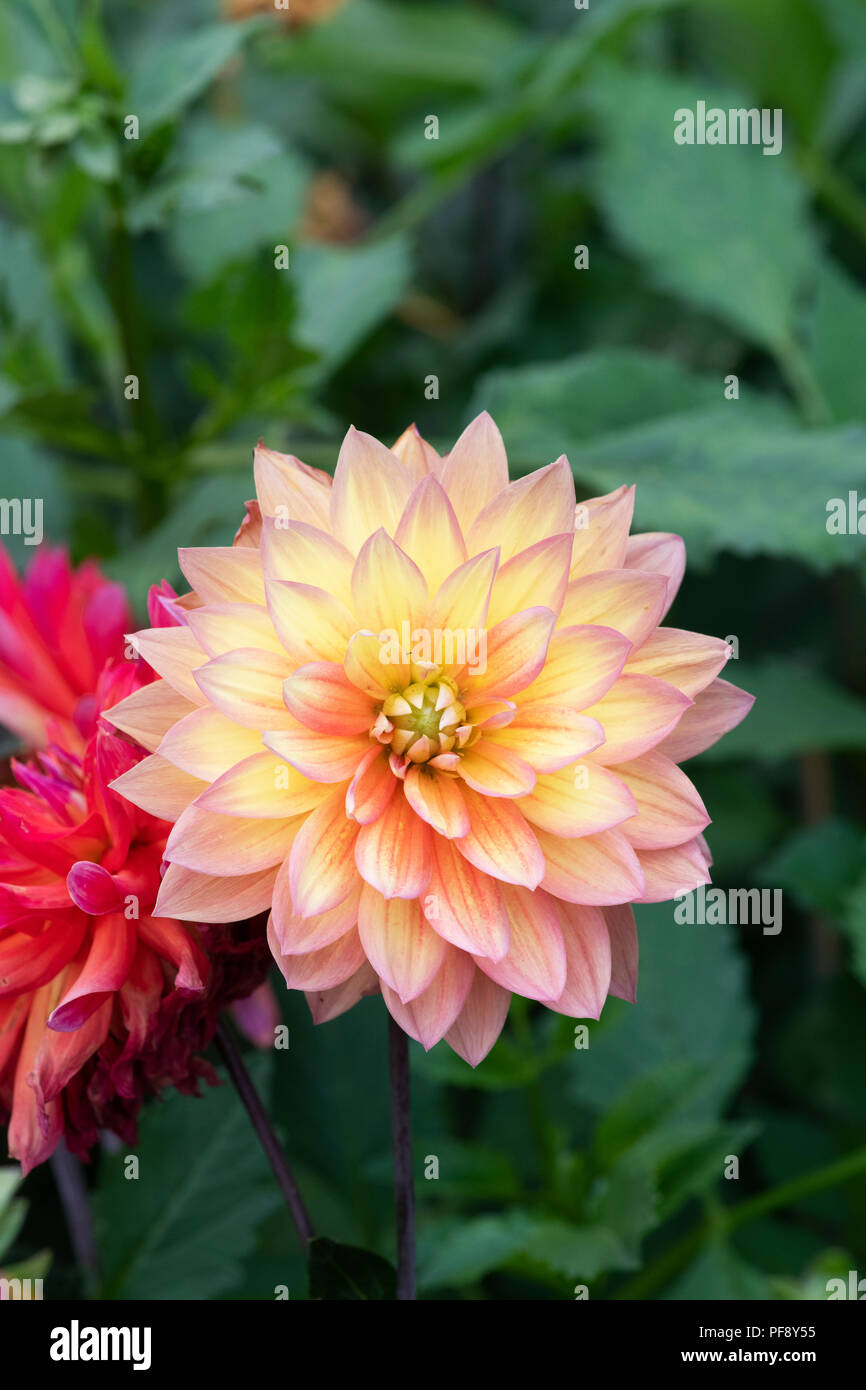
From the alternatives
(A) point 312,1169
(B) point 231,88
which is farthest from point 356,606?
(B) point 231,88

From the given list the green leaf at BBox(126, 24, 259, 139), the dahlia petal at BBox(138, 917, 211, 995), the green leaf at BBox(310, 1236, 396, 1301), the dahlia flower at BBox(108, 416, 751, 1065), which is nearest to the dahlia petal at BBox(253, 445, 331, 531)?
the dahlia flower at BBox(108, 416, 751, 1065)

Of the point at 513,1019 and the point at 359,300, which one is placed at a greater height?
the point at 359,300

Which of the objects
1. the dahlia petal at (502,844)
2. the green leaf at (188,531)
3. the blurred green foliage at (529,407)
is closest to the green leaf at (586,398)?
the blurred green foliage at (529,407)

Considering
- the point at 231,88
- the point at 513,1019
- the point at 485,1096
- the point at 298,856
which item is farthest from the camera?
the point at 231,88

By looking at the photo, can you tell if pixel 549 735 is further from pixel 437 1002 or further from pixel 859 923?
pixel 859 923
